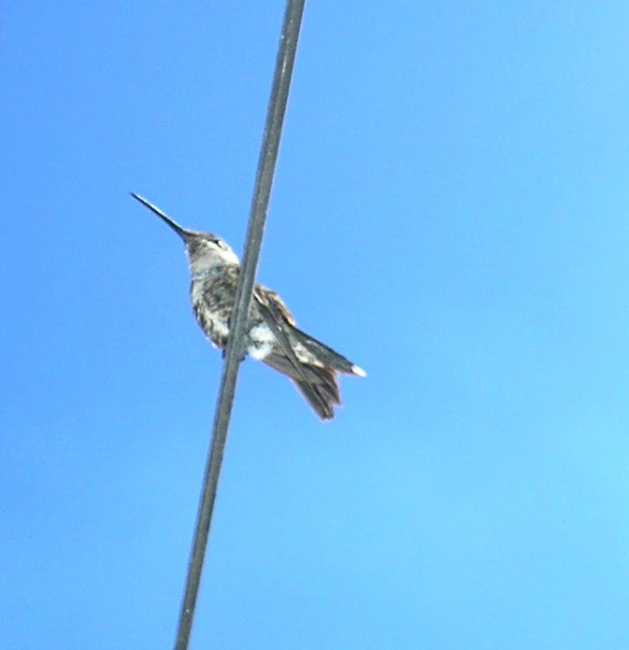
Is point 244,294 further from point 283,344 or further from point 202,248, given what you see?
point 202,248

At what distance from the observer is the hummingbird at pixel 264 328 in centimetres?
511

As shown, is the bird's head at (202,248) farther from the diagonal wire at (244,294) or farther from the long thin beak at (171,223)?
the diagonal wire at (244,294)

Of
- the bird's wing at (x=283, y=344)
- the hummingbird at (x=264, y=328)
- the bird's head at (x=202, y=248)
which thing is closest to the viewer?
the bird's wing at (x=283, y=344)

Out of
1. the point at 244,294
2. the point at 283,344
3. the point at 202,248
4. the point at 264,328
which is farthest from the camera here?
the point at 202,248

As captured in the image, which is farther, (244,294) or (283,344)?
(283,344)

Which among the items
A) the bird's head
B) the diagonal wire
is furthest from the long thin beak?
the diagonal wire

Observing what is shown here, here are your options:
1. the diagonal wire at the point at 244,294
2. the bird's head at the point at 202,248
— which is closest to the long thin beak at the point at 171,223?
the bird's head at the point at 202,248

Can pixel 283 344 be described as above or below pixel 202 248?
below

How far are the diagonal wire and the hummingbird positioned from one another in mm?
1736

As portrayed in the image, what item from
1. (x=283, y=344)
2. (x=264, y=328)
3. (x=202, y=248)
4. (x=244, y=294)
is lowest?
(x=244, y=294)

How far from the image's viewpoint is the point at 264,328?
566 cm

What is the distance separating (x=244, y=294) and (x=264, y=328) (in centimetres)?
264

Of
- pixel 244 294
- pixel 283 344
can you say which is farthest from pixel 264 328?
pixel 244 294

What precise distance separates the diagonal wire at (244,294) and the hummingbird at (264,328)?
5.70 feet
